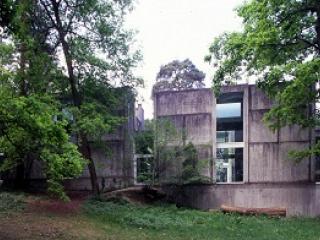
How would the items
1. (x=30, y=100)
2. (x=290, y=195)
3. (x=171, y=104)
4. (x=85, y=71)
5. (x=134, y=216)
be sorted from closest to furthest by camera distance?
(x=30, y=100) → (x=134, y=216) → (x=85, y=71) → (x=290, y=195) → (x=171, y=104)

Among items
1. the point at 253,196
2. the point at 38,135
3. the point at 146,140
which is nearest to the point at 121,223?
the point at 38,135

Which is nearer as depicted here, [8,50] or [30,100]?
[30,100]

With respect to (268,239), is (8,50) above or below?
above

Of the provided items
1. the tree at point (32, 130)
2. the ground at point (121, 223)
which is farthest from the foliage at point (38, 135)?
the ground at point (121, 223)

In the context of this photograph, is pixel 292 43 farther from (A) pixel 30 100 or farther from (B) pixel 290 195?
(A) pixel 30 100

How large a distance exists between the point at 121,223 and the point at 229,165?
1016 centimetres

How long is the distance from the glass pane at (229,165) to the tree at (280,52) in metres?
5.19

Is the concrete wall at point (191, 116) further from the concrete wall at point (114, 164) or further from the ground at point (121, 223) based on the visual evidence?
the ground at point (121, 223)

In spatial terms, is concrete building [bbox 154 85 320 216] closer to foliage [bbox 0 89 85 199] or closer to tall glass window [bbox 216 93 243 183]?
tall glass window [bbox 216 93 243 183]

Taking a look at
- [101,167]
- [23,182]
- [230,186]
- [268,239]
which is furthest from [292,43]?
[23,182]

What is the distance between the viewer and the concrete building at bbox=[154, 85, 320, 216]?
2323cm

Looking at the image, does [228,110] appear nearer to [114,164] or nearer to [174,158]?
[174,158]

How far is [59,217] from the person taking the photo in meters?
15.8

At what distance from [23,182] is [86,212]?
24.2ft
